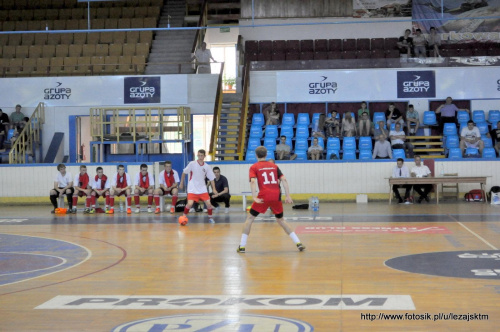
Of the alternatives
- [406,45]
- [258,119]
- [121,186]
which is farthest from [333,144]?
[121,186]

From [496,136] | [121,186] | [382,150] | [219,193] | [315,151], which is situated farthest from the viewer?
[496,136]

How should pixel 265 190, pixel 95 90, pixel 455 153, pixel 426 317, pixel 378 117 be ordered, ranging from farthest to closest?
pixel 95 90, pixel 378 117, pixel 455 153, pixel 265 190, pixel 426 317

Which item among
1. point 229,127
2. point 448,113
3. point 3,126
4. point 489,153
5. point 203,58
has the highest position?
A: point 203,58

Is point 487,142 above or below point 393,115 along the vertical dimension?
below

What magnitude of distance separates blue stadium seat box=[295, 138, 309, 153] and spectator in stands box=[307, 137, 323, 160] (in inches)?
38.5

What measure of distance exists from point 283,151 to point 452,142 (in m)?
5.99

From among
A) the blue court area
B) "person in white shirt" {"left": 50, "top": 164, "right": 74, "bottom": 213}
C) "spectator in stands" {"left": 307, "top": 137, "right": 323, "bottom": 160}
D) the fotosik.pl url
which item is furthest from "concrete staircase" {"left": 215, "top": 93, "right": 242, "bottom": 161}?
the fotosik.pl url

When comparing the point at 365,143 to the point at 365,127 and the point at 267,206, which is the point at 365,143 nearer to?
the point at 365,127

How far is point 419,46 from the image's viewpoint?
2855 centimetres

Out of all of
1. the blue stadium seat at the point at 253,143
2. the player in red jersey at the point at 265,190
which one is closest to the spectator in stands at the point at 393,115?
the blue stadium seat at the point at 253,143

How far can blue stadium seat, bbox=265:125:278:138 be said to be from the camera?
1086 inches

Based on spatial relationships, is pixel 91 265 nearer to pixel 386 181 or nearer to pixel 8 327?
pixel 8 327

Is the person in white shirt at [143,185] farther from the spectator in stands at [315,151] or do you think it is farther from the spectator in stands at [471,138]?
the spectator in stands at [471,138]

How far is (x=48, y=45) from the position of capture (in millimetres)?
31312
